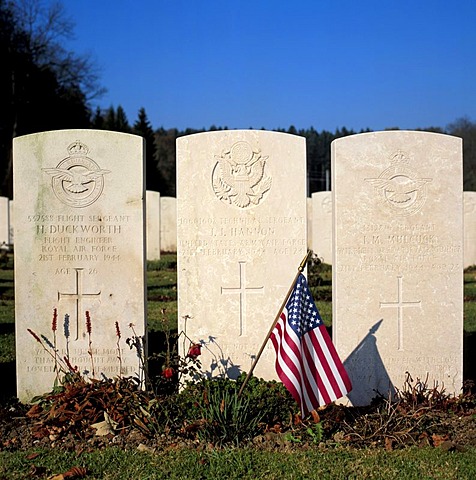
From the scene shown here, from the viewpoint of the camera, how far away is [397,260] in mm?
5781

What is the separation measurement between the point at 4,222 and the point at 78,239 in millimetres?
17390

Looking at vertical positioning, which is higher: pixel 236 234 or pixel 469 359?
pixel 236 234

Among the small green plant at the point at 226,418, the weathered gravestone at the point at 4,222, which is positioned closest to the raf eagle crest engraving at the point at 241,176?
the small green plant at the point at 226,418

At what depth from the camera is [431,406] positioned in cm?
525

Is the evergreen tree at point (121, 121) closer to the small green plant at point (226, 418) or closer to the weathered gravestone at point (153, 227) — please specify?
the weathered gravestone at point (153, 227)

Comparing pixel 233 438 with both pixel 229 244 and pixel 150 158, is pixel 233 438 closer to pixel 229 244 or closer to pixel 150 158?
pixel 229 244

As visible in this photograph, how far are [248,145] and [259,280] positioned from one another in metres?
1.20

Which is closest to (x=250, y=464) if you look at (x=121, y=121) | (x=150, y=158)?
(x=150, y=158)

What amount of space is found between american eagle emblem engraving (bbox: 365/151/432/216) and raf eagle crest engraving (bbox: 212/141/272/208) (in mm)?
1033

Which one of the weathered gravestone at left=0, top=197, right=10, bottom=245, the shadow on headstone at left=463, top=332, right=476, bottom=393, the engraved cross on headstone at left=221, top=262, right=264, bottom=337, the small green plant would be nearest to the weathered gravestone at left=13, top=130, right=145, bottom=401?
the engraved cross on headstone at left=221, top=262, right=264, bottom=337

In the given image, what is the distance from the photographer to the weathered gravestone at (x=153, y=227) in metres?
19.4

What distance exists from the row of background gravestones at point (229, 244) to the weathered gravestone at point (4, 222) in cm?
1691

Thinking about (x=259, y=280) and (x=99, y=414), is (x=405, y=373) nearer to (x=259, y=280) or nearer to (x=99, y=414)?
(x=259, y=280)

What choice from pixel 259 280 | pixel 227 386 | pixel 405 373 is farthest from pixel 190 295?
pixel 405 373
